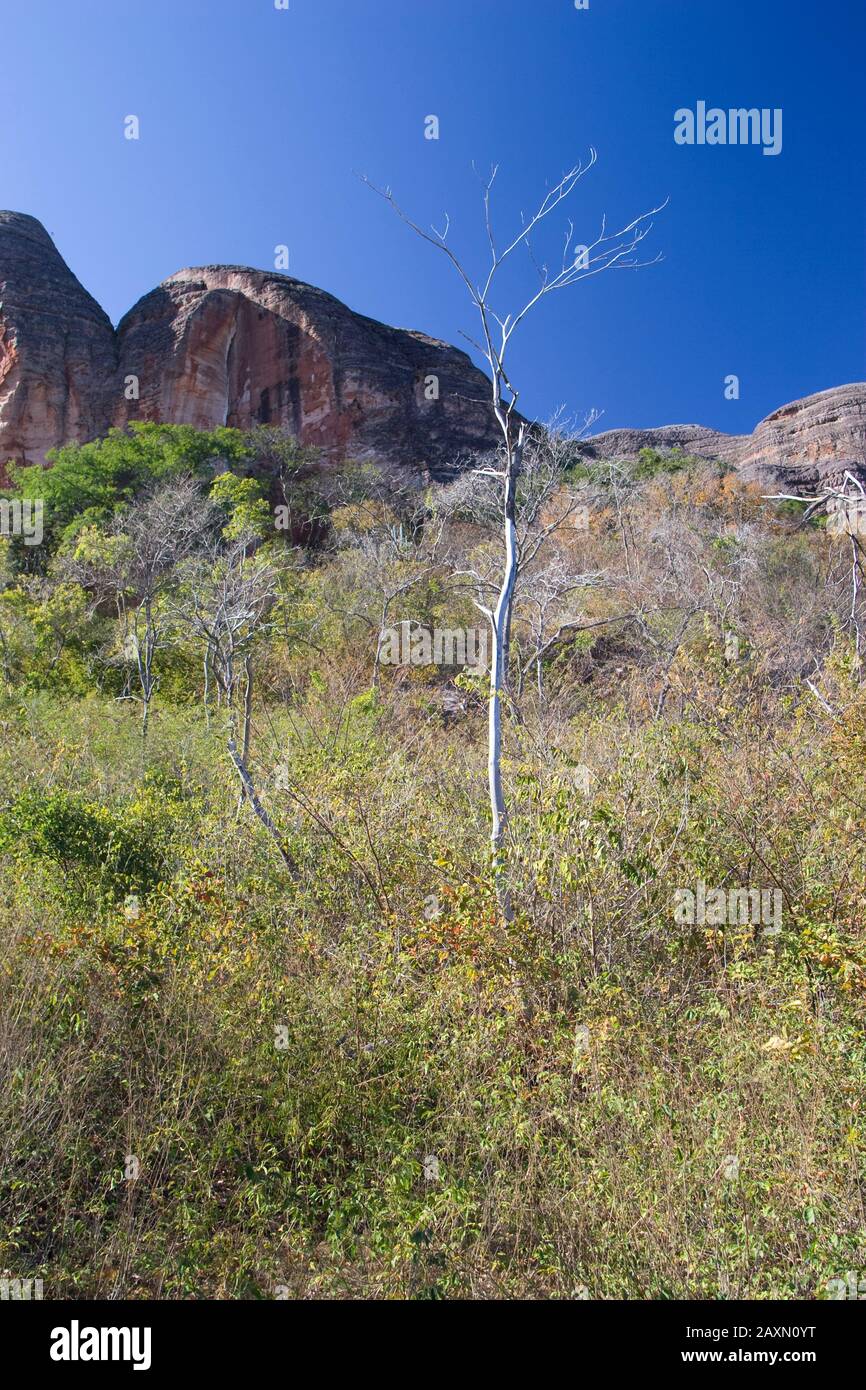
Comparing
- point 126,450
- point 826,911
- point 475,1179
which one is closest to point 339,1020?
point 475,1179

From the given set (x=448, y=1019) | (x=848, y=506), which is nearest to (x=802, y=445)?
(x=848, y=506)

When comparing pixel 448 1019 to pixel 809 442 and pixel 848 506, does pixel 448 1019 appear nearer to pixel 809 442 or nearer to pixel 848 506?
pixel 848 506

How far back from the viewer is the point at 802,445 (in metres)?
31.1

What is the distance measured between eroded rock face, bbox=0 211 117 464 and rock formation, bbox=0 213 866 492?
50 mm

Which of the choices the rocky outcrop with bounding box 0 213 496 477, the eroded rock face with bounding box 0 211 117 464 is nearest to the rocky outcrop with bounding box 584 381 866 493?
the rocky outcrop with bounding box 0 213 496 477

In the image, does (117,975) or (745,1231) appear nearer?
(745,1231)

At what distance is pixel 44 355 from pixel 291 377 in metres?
9.65

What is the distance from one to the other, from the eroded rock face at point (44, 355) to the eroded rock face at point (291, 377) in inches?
44.7

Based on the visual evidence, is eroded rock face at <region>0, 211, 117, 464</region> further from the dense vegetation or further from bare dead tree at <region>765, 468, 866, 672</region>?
bare dead tree at <region>765, 468, 866, 672</region>

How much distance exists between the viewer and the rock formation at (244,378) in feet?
92.2

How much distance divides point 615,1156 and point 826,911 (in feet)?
7.09

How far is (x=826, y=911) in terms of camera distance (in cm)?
447

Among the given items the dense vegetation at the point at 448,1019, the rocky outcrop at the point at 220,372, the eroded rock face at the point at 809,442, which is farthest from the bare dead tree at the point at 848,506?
the eroded rock face at the point at 809,442
